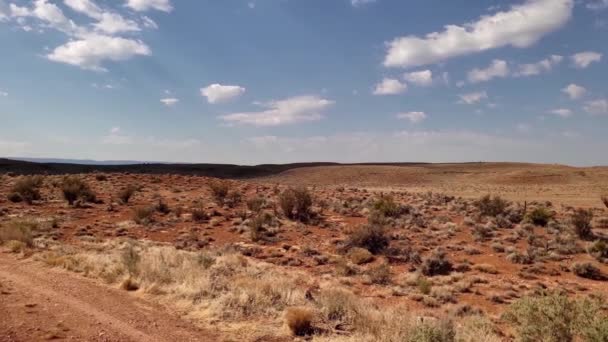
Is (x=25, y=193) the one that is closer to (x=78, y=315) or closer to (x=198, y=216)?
(x=198, y=216)

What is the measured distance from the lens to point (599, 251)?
19969mm

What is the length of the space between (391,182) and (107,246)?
73.2 metres

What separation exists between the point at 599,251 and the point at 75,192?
3289cm

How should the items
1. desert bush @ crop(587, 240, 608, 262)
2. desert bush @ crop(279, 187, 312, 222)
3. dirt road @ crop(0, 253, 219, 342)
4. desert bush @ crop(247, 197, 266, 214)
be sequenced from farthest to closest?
1. desert bush @ crop(247, 197, 266, 214)
2. desert bush @ crop(279, 187, 312, 222)
3. desert bush @ crop(587, 240, 608, 262)
4. dirt road @ crop(0, 253, 219, 342)

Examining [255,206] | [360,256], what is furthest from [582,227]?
[255,206]

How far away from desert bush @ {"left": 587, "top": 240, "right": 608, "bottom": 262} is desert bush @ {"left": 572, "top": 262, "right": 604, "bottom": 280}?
240 centimetres

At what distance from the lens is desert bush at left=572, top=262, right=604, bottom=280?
17139 mm

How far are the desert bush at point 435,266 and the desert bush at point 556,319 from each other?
361 inches

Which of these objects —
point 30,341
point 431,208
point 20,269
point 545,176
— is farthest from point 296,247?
point 545,176

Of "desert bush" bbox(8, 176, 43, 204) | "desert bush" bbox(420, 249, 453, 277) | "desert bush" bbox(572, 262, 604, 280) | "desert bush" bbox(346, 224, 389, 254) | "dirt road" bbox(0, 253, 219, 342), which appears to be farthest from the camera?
"desert bush" bbox(8, 176, 43, 204)

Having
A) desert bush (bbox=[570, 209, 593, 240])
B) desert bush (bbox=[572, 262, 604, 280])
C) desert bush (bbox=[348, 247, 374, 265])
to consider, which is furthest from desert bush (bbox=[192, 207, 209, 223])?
desert bush (bbox=[570, 209, 593, 240])

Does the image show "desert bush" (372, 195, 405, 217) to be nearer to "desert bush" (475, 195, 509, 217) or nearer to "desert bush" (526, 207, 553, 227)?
"desert bush" (475, 195, 509, 217)

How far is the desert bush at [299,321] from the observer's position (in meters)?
9.10

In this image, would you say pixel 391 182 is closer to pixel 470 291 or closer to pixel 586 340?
pixel 470 291
